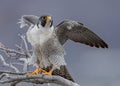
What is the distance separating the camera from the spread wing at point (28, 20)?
713 centimetres

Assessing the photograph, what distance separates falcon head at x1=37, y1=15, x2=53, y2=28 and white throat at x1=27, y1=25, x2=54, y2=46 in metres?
0.05

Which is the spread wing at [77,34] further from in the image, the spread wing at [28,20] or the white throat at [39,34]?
the spread wing at [28,20]

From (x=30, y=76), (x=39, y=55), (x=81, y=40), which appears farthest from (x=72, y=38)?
(x=30, y=76)

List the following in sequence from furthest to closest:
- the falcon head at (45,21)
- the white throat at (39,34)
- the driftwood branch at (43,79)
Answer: the white throat at (39,34) < the falcon head at (45,21) < the driftwood branch at (43,79)

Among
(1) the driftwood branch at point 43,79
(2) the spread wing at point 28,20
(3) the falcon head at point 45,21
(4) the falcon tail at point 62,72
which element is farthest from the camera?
(2) the spread wing at point 28,20

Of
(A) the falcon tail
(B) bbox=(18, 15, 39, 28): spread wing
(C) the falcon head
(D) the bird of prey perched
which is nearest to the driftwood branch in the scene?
(D) the bird of prey perched

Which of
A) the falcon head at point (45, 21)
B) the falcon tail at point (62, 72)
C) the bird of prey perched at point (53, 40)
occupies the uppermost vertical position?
the falcon head at point (45, 21)

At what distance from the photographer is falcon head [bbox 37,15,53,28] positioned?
20.8 ft

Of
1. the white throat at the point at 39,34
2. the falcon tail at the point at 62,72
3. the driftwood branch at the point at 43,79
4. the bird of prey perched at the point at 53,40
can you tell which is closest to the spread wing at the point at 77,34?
the bird of prey perched at the point at 53,40

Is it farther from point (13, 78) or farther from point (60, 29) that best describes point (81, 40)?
point (13, 78)

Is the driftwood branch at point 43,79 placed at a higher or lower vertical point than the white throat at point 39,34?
lower

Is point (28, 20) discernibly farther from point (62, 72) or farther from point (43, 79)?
point (43, 79)

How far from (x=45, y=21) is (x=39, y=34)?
24cm

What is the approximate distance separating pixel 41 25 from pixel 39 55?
0.49m
